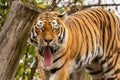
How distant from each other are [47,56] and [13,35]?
115 cm

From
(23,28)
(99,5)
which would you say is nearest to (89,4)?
(99,5)

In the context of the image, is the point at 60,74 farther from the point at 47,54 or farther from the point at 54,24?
the point at 54,24

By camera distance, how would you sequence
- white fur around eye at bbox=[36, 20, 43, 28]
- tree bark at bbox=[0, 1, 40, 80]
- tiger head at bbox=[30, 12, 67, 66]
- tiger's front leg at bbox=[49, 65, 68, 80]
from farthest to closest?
tiger's front leg at bbox=[49, 65, 68, 80] → white fur around eye at bbox=[36, 20, 43, 28] → tiger head at bbox=[30, 12, 67, 66] → tree bark at bbox=[0, 1, 40, 80]

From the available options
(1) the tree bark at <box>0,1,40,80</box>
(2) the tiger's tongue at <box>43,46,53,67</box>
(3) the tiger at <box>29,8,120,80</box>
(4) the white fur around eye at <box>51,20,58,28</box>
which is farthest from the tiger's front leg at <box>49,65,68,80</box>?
(1) the tree bark at <box>0,1,40,80</box>

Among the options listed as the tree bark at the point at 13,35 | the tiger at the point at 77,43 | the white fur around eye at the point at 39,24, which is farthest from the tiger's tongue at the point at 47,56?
the tree bark at the point at 13,35

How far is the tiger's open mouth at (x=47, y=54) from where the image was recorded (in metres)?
6.46

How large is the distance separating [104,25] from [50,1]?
1191 millimetres

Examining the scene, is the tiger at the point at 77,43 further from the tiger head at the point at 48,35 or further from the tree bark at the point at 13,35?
the tree bark at the point at 13,35

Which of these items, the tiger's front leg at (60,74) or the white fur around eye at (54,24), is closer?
the white fur around eye at (54,24)

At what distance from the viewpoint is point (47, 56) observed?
6.59 m

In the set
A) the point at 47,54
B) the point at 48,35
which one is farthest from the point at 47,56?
the point at 48,35

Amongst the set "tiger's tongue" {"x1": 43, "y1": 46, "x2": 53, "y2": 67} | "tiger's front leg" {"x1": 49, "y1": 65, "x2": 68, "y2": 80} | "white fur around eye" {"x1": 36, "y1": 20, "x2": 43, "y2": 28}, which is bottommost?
"tiger's front leg" {"x1": 49, "y1": 65, "x2": 68, "y2": 80}

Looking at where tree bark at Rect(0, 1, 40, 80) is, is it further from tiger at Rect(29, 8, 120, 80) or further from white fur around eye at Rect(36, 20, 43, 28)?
white fur around eye at Rect(36, 20, 43, 28)

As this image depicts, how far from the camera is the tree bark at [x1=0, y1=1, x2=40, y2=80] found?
5484mm
